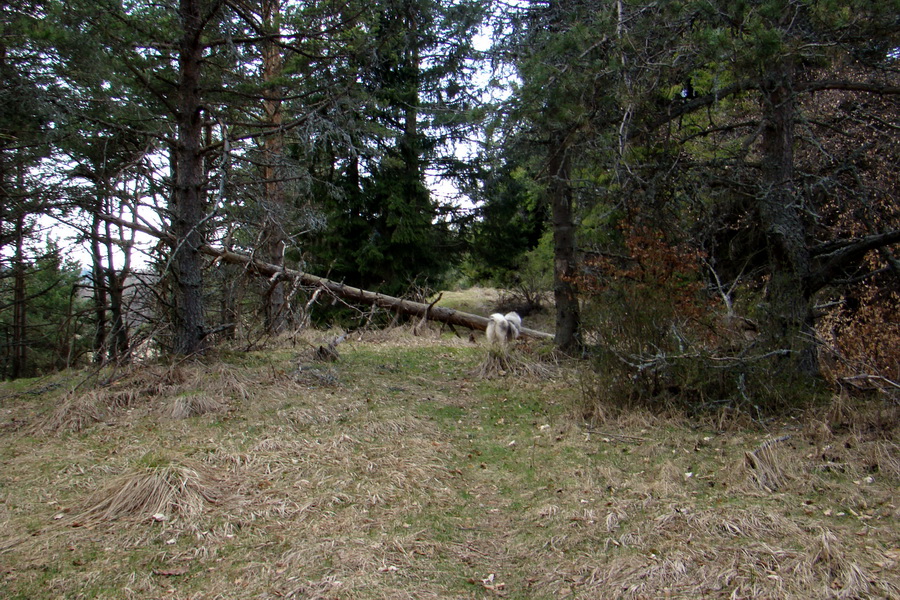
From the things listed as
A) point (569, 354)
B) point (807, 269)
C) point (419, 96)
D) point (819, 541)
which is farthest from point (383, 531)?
point (419, 96)

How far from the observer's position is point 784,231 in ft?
20.5

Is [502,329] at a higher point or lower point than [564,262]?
lower

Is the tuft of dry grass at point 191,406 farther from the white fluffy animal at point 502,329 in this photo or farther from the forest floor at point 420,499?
the white fluffy animal at point 502,329

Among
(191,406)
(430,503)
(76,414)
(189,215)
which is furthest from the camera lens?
(189,215)

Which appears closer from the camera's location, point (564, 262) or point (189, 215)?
point (189, 215)

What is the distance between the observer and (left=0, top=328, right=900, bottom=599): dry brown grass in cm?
335

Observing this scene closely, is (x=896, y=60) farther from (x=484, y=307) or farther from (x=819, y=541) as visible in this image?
(x=484, y=307)

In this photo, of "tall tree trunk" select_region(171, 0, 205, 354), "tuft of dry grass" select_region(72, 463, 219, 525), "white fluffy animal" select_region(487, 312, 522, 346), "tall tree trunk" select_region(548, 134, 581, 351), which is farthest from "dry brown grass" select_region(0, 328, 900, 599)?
"white fluffy animal" select_region(487, 312, 522, 346)

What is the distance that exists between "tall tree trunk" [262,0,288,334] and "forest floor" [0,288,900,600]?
2.96 metres

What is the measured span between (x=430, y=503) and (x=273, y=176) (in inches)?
329

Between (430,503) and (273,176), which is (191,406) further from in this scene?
(273,176)

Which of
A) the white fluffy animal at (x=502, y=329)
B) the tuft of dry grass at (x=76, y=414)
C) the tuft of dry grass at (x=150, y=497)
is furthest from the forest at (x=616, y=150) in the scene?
the tuft of dry grass at (x=150, y=497)

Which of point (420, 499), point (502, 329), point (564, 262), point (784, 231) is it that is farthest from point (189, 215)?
point (784, 231)

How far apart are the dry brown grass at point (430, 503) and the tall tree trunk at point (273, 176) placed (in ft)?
10.2
